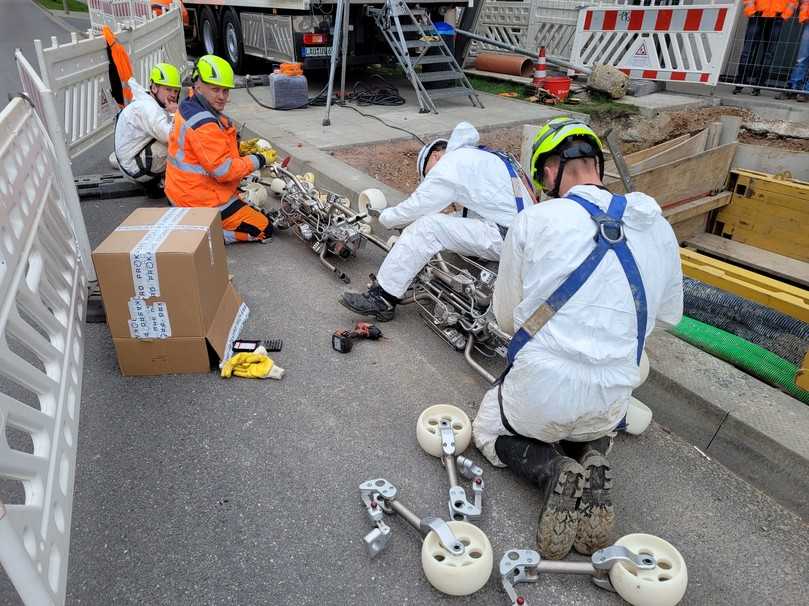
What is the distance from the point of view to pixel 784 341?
3.55 meters

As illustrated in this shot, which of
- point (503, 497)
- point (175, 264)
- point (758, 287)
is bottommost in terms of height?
point (503, 497)

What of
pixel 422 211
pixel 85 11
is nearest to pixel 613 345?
pixel 422 211

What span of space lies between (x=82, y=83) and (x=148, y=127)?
4.07 ft

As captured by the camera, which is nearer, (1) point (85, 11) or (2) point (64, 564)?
(2) point (64, 564)

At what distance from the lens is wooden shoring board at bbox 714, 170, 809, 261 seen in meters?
5.61

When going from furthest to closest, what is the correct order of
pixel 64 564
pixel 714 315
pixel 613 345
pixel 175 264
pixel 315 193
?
1. pixel 315 193
2. pixel 714 315
3. pixel 175 264
4. pixel 613 345
5. pixel 64 564

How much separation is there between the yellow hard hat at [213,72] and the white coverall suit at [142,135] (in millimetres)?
916

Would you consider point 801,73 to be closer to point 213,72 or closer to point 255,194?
point 255,194

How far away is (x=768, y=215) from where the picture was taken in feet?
19.5

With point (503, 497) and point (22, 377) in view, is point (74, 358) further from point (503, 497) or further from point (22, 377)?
point (503, 497)

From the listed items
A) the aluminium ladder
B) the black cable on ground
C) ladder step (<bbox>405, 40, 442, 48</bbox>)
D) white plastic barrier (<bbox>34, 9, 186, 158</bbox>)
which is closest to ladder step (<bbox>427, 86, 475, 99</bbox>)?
the aluminium ladder

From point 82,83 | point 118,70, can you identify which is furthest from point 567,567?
point 118,70

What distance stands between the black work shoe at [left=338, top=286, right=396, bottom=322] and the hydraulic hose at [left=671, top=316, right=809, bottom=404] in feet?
5.80

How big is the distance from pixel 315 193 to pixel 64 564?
3.60 metres
